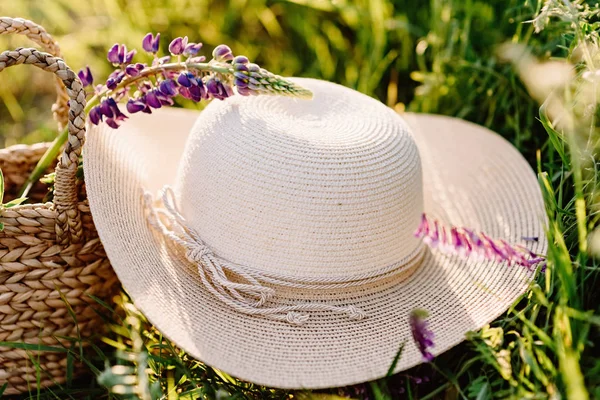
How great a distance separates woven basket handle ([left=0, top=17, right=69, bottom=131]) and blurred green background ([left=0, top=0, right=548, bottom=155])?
2.85 ft

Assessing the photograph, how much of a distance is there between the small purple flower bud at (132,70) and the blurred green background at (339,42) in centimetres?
118

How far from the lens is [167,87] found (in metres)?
1.48

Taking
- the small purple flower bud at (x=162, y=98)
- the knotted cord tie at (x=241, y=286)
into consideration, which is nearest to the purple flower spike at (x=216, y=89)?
the small purple flower bud at (x=162, y=98)

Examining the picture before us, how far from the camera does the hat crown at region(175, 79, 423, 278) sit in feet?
4.75

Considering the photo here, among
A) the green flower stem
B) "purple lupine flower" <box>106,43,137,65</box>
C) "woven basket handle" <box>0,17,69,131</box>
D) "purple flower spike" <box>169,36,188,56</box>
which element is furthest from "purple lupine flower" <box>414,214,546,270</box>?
"woven basket handle" <box>0,17,69,131</box>

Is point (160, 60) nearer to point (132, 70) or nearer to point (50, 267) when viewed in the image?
point (132, 70)

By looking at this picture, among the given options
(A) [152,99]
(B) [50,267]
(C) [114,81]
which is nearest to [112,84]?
(C) [114,81]

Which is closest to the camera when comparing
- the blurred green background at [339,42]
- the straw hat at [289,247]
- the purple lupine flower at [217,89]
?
the straw hat at [289,247]

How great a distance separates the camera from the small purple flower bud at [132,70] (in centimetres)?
152

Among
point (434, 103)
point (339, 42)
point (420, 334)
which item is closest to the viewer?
point (420, 334)

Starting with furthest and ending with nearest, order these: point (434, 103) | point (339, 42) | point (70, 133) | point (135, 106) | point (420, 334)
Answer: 1. point (339, 42)
2. point (434, 103)
3. point (135, 106)
4. point (70, 133)
5. point (420, 334)

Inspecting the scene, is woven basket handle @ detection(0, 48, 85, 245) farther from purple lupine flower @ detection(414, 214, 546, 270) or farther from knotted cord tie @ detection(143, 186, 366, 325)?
purple lupine flower @ detection(414, 214, 546, 270)

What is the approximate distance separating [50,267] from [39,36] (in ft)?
2.00

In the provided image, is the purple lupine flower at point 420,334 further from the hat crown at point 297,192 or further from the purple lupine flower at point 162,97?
the purple lupine flower at point 162,97
